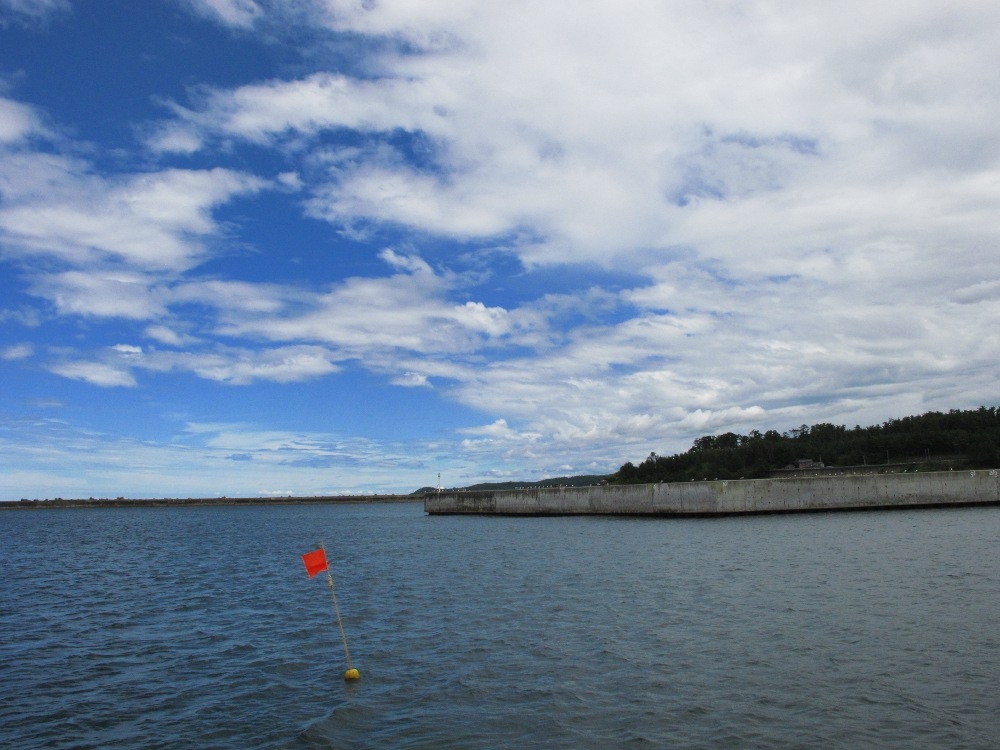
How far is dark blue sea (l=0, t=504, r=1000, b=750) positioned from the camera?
10.9 meters

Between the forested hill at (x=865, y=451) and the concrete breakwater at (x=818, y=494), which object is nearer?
the concrete breakwater at (x=818, y=494)

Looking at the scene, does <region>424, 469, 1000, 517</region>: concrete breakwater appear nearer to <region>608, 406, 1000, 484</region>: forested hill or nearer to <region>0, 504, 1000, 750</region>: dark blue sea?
<region>0, 504, 1000, 750</region>: dark blue sea

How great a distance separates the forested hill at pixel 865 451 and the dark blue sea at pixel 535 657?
12380 cm

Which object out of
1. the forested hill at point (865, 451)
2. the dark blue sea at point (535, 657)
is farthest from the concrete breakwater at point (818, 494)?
the forested hill at point (865, 451)

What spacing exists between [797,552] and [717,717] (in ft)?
80.1

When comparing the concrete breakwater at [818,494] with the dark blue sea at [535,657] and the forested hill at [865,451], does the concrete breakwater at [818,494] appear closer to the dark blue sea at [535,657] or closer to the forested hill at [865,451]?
the dark blue sea at [535,657]

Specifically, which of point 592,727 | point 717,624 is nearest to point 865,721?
point 592,727

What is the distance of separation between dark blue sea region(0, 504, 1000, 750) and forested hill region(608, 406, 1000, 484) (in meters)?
124

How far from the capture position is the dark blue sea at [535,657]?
10906 mm

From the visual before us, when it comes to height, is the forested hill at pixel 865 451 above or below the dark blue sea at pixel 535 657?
above

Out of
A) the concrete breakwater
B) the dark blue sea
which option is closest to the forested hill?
the concrete breakwater

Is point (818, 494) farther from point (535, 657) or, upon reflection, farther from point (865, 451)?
point (865, 451)

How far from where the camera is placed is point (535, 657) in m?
15.2

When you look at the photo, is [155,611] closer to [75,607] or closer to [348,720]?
[75,607]
